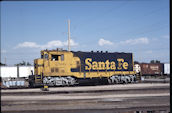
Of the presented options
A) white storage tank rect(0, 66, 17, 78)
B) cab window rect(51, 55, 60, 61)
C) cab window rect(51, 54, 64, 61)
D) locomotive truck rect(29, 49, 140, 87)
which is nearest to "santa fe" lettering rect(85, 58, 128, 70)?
locomotive truck rect(29, 49, 140, 87)

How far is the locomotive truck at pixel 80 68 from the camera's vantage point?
20734mm

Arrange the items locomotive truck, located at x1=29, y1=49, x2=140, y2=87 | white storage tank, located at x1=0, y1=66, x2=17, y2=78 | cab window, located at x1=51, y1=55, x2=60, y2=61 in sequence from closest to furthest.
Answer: locomotive truck, located at x1=29, y1=49, x2=140, y2=87, cab window, located at x1=51, y1=55, x2=60, y2=61, white storage tank, located at x1=0, y1=66, x2=17, y2=78

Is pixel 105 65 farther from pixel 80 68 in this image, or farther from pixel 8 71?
pixel 8 71

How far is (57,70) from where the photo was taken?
21.1 metres

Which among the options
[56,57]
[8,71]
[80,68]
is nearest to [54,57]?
[56,57]

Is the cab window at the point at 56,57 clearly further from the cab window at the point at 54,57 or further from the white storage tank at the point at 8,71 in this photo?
the white storage tank at the point at 8,71

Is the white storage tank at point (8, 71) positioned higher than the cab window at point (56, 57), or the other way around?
the cab window at point (56, 57)

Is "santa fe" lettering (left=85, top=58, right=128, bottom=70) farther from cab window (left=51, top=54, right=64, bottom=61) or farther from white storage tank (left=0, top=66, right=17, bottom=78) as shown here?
white storage tank (left=0, top=66, right=17, bottom=78)

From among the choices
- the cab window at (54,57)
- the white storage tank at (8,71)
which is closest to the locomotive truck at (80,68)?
the cab window at (54,57)

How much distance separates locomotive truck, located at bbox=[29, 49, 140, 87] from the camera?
20.7 m

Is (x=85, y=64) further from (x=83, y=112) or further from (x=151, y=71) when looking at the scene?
(x=151, y=71)

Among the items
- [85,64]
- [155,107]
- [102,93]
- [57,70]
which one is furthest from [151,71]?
[155,107]

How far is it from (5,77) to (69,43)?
14.8 meters

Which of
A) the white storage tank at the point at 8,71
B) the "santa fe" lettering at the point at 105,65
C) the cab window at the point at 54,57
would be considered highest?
the cab window at the point at 54,57
